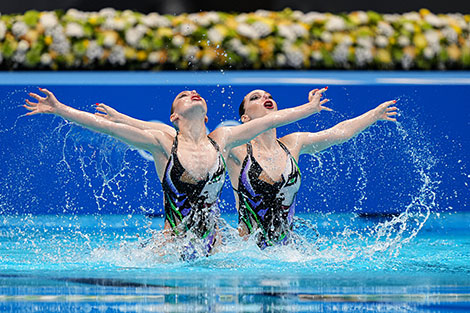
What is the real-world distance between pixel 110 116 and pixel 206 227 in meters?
0.92

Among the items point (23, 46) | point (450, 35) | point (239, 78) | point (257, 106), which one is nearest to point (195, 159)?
point (257, 106)

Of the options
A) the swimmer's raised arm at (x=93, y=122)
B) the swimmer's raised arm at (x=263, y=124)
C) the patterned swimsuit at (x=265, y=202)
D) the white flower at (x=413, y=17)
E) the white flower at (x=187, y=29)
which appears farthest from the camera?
the white flower at (x=413, y=17)

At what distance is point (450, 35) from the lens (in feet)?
27.8

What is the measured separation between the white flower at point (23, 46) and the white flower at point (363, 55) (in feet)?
10.6

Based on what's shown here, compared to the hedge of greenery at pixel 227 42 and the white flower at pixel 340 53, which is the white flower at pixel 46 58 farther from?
the white flower at pixel 340 53

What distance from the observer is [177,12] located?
9.73 m

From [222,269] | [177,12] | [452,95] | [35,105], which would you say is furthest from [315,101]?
[177,12]

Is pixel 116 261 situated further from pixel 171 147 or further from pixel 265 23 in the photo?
pixel 265 23

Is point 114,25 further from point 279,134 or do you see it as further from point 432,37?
point 432,37

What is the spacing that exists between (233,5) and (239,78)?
2.44m

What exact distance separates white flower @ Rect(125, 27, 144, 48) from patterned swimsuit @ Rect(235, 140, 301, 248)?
319cm

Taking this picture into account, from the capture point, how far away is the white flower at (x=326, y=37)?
8.39 metres

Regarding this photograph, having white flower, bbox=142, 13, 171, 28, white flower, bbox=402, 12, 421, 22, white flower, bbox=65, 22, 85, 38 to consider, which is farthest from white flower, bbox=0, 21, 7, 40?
white flower, bbox=402, 12, 421, 22

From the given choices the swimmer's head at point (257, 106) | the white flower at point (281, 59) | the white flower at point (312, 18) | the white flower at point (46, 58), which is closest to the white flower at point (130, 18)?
the white flower at point (46, 58)
